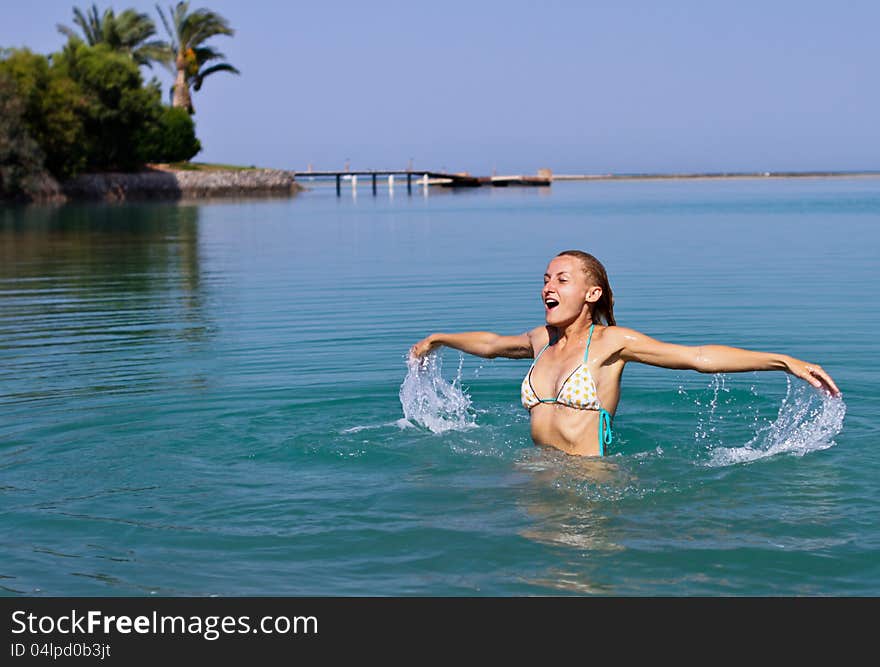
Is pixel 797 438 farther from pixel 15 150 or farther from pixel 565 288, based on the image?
pixel 15 150

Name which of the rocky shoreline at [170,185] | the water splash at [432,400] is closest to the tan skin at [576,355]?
the water splash at [432,400]

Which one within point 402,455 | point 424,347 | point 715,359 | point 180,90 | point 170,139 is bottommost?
point 402,455

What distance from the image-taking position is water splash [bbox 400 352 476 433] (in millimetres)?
8773

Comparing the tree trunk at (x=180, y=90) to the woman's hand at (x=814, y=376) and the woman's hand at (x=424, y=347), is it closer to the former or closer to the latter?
the woman's hand at (x=424, y=347)

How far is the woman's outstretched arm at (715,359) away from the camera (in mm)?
6492

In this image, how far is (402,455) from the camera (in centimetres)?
827

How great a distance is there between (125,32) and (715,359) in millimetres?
90459

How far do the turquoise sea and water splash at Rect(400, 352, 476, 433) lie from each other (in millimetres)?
34

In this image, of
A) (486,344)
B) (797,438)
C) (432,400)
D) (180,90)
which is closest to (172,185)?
(180,90)

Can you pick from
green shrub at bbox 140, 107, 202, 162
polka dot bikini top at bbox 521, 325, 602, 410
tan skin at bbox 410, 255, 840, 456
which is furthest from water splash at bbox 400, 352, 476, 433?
green shrub at bbox 140, 107, 202, 162

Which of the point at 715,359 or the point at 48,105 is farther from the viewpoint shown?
the point at 48,105

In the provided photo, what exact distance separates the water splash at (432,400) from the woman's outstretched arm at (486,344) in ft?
0.63

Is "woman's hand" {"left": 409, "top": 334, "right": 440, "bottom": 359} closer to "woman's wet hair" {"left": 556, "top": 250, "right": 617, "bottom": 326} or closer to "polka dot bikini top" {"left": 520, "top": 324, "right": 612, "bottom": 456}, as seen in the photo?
"polka dot bikini top" {"left": 520, "top": 324, "right": 612, "bottom": 456}
